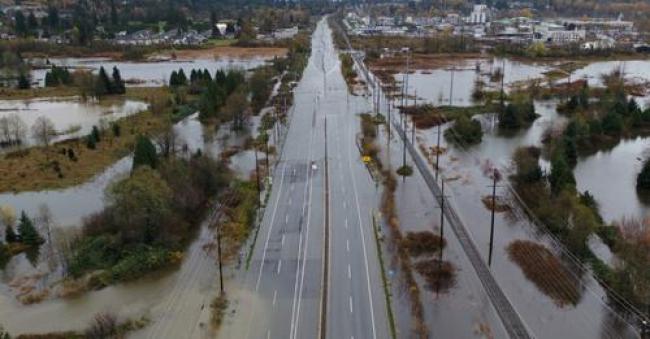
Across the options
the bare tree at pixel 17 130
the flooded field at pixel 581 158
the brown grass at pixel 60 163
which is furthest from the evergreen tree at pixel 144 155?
the flooded field at pixel 581 158

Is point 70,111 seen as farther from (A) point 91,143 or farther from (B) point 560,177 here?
(B) point 560,177

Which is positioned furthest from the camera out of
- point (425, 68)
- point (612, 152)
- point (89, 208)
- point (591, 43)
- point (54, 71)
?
point (591, 43)

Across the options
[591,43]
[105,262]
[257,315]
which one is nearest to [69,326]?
[105,262]

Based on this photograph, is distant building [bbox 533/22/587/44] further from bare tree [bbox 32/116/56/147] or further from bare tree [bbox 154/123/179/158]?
bare tree [bbox 32/116/56/147]

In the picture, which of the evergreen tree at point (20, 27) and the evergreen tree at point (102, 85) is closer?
the evergreen tree at point (102, 85)

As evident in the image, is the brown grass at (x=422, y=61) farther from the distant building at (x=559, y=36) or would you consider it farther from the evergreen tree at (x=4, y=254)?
the evergreen tree at (x=4, y=254)

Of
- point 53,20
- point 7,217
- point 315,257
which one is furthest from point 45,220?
point 53,20

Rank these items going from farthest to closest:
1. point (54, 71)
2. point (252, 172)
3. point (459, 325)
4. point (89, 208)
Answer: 1. point (54, 71)
2. point (252, 172)
3. point (89, 208)
4. point (459, 325)

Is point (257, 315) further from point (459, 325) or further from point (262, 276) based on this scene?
point (459, 325)
